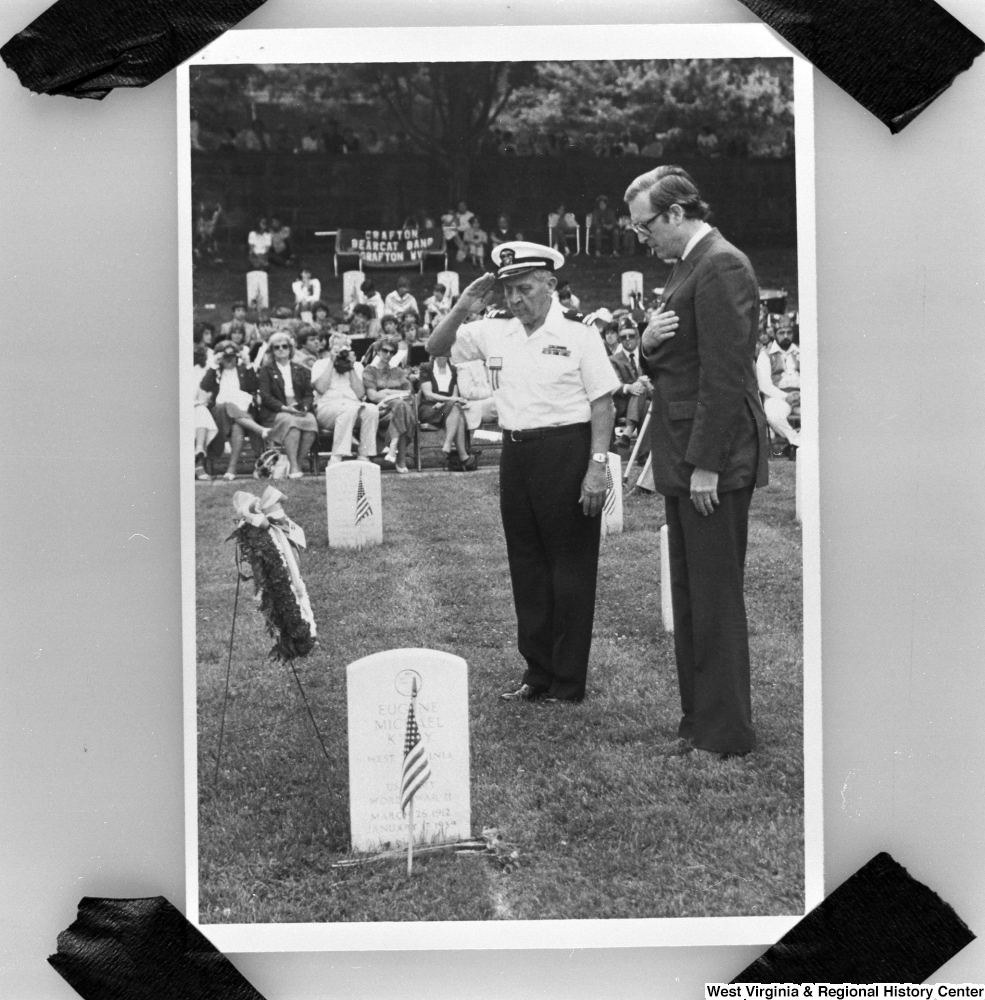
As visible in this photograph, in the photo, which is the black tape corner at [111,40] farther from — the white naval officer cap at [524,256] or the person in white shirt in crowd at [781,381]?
the person in white shirt in crowd at [781,381]

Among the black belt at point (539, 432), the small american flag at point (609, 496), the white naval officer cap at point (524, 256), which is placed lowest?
the small american flag at point (609, 496)

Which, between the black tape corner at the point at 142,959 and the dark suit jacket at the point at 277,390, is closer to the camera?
the black tape corner at the point at 142,959

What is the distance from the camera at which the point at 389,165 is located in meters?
3.06

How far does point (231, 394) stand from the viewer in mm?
3049

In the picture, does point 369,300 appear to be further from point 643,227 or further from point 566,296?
point 643,227

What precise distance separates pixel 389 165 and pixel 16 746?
6.60 ft

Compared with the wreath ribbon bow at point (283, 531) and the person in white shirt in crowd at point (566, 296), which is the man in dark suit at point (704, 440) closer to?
the person in white shirt in crowd at point (566, 296)

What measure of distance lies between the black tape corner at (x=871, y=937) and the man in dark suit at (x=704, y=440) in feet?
1.70

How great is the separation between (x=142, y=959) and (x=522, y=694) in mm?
1313

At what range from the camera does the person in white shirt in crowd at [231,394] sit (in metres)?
3.04

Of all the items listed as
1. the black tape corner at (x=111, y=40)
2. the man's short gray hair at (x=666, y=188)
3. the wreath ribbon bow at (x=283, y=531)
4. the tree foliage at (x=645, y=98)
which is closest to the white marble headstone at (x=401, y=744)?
the wreath ribbon bow at (x=283, y=531)

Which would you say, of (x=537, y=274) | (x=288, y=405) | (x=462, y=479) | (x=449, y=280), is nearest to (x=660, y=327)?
(x=537, y=274)

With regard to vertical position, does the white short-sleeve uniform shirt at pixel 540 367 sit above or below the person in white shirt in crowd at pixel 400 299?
below

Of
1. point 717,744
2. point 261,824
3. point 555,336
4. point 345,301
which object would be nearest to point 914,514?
point 717,744
